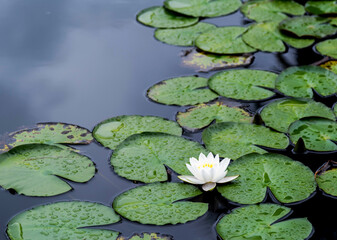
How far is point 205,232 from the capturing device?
7.99 ft

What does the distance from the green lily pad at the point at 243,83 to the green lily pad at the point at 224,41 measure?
37 cm

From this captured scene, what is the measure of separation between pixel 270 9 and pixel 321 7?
1.64 ft

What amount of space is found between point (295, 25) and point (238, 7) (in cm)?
70

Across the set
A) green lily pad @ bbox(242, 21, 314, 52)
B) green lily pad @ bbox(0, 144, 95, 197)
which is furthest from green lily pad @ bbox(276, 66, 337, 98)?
green lily pad @ bbox(0, 144, 95, 197)

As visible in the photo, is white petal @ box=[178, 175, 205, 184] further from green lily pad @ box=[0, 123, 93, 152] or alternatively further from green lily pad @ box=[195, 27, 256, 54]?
green lily pad @ box=[195, 27, 256, 54]

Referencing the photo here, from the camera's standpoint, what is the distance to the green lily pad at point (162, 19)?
4.52m

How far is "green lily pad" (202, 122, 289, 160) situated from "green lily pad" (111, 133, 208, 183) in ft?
0.37

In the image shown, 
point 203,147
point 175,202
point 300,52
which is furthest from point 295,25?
point 175,202

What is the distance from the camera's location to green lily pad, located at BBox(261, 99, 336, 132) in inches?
127

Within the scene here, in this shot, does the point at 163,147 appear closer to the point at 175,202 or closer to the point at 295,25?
the point at 175,202

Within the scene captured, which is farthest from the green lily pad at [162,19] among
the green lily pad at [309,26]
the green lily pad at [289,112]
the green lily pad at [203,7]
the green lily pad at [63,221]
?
the green lily pad at [63,221]

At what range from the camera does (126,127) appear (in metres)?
3.17

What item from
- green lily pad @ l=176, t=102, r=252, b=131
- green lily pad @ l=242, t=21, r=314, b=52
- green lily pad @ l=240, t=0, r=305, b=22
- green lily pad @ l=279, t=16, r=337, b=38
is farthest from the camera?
green lily pad @ l=240, t=0, r=305, b=22

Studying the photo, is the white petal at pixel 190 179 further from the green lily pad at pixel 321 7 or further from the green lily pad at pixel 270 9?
the green lily pad at pixel 321 7
